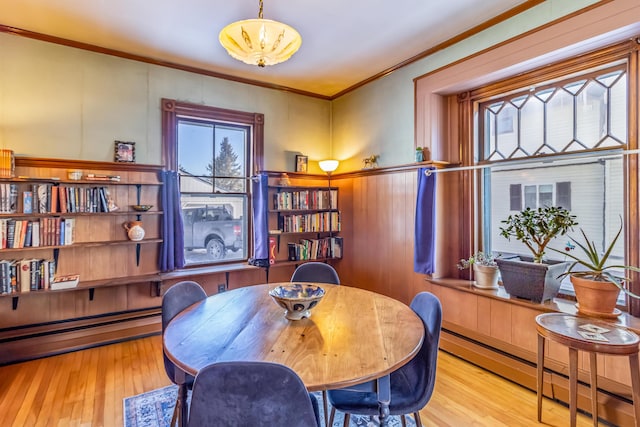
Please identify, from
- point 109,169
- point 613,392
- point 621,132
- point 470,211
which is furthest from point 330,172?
point 613,392

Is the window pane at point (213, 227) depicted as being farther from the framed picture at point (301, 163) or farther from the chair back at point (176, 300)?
the chair back at point (176, 300)

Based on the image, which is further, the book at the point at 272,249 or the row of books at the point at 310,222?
the row of books at the point at 310,222

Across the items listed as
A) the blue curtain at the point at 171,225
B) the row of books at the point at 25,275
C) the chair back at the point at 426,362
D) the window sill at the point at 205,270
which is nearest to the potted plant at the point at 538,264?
the chair back at the point at 426,362

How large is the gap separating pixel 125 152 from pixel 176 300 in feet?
6.59

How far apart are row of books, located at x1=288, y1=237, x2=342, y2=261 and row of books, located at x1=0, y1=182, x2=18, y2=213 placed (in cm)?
270

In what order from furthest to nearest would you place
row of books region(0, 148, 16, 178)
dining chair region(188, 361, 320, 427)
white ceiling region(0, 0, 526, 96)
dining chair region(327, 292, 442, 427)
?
row of books region(0, 148, 16, 178), white ceiling region(0, 0, 526, 96), dining chair region(327, 292, 442, 427), dining chair region(188, 361, 320, 427)

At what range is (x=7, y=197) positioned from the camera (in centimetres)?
279

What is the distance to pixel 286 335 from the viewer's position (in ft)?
5.29

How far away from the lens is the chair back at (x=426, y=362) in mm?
1614

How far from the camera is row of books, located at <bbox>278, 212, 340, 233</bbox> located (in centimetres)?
413

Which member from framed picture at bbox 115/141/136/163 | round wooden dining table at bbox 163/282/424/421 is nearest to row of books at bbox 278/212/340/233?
framed picture at bbox 115/141/136/163

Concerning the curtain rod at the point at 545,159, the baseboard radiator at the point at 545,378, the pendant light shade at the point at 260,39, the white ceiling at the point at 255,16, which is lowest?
the baseboard radiator at the point at 545,378

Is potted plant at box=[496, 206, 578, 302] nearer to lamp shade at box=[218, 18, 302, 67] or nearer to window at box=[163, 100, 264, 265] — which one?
lamp shade at box=[218, 18, 302, 67]

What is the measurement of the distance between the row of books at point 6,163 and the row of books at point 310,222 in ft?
8.37
